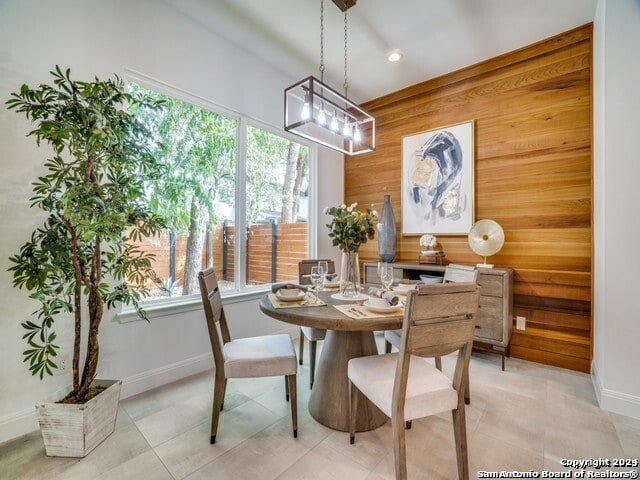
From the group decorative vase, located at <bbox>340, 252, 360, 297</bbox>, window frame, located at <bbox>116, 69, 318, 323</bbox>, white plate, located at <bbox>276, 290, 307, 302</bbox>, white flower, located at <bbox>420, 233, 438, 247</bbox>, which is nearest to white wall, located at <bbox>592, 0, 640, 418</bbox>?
white flower, located at <bbox>420, 233, 438, 247</bbox>

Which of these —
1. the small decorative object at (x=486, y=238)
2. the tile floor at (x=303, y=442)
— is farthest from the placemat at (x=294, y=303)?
the small decorative object at (x=486, y=238)

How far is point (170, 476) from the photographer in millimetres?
1432

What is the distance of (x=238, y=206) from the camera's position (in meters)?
2.92

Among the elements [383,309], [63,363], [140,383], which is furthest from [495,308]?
[63,363]

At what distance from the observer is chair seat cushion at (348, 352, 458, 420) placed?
1302 millimetres

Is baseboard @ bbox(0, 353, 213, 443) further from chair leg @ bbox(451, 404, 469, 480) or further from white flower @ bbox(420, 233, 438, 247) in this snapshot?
white flower @ bbox(420, 233, 438, 247)

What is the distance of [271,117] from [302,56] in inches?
26.8

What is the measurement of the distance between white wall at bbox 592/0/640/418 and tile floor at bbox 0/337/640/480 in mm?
262

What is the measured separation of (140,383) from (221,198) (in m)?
1.66

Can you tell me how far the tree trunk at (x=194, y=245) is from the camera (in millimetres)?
2633

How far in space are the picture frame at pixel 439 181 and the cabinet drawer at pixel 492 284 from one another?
69 centimetres

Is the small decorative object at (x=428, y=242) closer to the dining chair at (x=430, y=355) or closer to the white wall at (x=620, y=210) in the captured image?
the white wall at (x=620, y=210)

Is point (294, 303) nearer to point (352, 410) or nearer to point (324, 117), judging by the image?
point (352, 410)

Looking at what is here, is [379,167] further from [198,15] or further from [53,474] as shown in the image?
[53,474]
